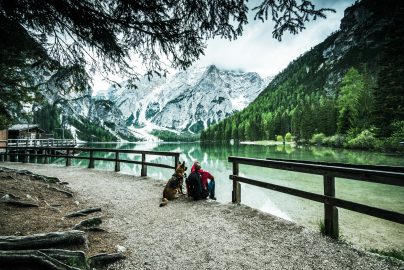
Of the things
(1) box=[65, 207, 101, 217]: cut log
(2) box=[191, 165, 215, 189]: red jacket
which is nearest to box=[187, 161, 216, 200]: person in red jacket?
(2) box=[191, 165, 215, 189]: red jacket

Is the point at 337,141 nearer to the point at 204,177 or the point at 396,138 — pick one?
the point at 396,138

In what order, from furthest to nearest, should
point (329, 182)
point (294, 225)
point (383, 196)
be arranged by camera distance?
1. point (383, 196)
2. point (294, 225)
3. point (329, 182)

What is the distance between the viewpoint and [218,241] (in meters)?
5.00

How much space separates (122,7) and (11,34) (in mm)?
2237

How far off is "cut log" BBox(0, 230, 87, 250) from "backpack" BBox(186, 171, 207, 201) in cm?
421

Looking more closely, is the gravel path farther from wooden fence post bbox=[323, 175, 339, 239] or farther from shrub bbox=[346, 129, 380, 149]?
shrub bbox=[346, 129, 380, 149]

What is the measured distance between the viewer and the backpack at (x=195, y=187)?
27.3ft

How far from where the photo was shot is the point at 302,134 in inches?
3292

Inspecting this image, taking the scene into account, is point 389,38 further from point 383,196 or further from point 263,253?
point 263,253

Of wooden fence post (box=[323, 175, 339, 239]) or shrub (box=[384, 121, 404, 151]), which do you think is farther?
shrub (box=[384, 121, 404, 151])

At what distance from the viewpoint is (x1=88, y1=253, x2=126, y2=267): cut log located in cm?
398

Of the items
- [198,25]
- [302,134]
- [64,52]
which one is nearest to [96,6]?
[64,52]

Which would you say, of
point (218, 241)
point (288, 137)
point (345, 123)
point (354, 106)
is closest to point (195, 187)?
point (218, 241)

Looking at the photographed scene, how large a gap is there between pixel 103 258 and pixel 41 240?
96 cm
